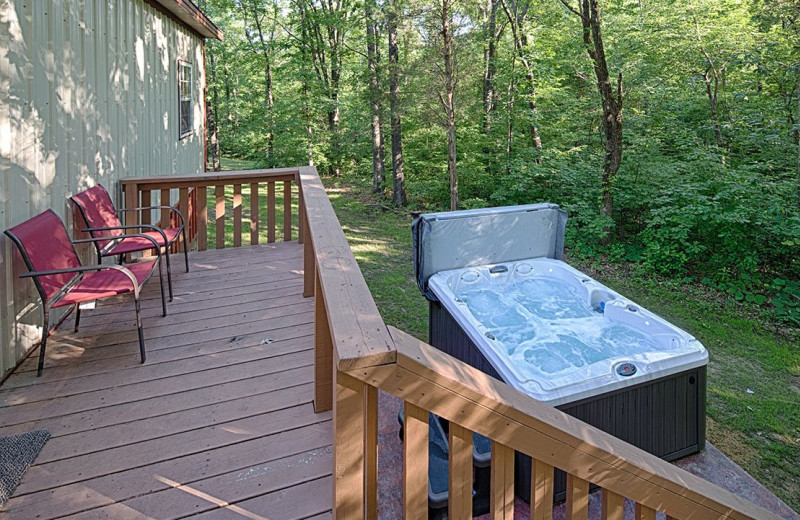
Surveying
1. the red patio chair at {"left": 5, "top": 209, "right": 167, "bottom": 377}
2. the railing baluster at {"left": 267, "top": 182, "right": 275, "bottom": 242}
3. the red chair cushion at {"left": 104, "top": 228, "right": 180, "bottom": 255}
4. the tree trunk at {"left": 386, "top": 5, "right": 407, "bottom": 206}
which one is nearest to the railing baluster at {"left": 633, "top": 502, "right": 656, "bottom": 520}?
the red patio chair at {"left": 5, "top": 209, "right": 167, "bottom": 377}

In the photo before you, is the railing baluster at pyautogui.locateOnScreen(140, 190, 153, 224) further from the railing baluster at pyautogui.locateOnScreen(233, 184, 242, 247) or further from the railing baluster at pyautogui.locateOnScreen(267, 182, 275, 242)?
the railing baluster at pyautogui.locateOnScreen(267, 182, 275, 242)

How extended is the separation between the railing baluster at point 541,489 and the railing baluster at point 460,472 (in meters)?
0.16

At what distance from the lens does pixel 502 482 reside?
49.0 inches

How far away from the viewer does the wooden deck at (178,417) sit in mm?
1761

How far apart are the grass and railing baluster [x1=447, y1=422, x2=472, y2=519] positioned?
2.75m

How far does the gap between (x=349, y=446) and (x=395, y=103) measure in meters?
9.12

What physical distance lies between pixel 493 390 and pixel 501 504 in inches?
12.6

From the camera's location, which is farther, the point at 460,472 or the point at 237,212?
the point at 237,212

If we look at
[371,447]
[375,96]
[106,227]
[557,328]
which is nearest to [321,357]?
[371,447]

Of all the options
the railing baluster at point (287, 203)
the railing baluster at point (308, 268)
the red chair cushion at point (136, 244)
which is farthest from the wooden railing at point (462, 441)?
A: the railing baluster at point (287, 203)

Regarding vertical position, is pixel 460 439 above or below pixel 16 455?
above

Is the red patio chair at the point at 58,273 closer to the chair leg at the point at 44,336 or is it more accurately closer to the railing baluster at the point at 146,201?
the chair leg at the point at 44,336

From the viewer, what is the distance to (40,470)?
188 centimetres

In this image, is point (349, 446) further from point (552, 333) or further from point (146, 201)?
point (146, 201)
